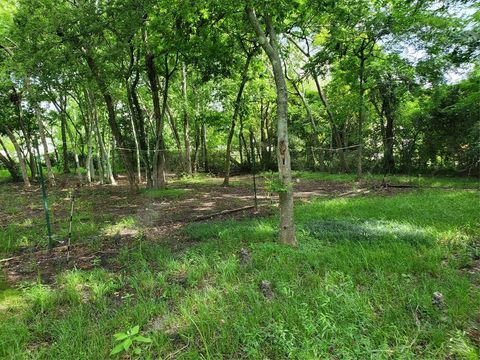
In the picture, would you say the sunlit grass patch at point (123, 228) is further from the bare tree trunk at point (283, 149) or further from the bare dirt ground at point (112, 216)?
the bare tree trunk at point (283, 149)

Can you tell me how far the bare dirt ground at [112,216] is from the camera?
184 inches

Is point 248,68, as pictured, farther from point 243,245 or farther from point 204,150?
point 204,150

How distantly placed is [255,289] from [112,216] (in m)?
5.72

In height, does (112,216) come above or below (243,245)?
above

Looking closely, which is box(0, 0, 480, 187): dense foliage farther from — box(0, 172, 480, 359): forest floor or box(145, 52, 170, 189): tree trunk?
box(0, 172, 480, 359): forest floor

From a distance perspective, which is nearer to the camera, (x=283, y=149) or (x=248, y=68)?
(x=283, y=149)

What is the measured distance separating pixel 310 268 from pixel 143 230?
3.96 metres

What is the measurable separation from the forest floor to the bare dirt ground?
0.06m

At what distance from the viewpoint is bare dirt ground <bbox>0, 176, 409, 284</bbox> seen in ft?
15.3

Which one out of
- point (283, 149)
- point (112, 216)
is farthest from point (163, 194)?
point (283, 149)

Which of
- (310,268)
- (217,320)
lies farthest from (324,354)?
(310,268)

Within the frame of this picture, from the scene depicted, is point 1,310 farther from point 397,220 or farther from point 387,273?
point 397,220

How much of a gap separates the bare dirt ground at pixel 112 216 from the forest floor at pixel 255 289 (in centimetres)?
6

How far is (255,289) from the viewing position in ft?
10.7
